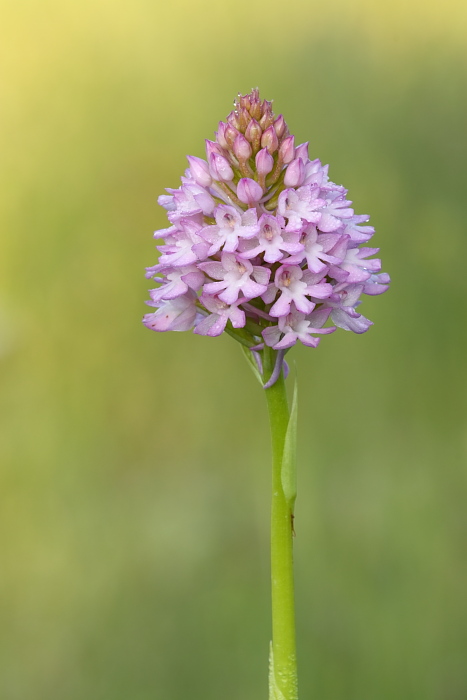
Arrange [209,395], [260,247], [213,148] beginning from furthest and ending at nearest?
1. [209,395]
2. [213,148]
3. [260,247]

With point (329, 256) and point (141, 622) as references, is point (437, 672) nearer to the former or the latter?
point (141, 622)

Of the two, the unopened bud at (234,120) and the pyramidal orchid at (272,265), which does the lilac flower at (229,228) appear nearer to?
the pyramidal orchid at (272,265)

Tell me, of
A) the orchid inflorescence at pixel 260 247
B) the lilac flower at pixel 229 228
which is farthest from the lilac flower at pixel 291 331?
the lilac flower at pixel 229 228

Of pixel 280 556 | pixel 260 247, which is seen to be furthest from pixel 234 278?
pixel 280 556

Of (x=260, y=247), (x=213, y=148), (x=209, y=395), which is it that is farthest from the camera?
(x=209, y=395)

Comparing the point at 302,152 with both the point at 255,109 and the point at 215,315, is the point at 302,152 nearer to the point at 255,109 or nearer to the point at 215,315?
the point at 255,109

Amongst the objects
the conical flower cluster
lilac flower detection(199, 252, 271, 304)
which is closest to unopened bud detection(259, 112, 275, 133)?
the conical flower cluster

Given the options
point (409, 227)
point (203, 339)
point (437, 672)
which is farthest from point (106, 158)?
point (437, 672)
